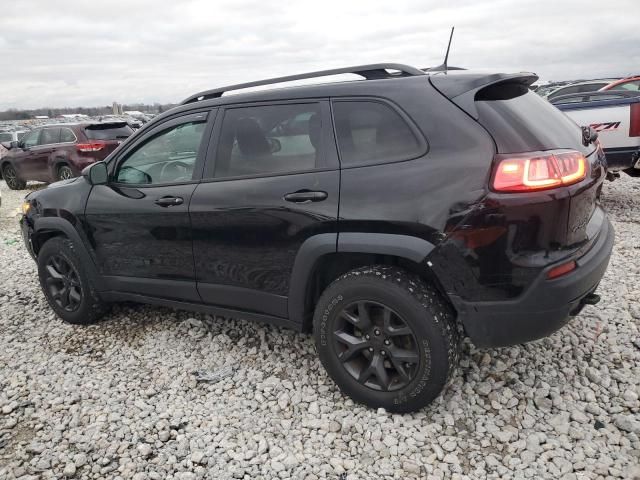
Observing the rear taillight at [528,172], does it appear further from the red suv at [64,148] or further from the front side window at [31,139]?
the front side window at [31,139]

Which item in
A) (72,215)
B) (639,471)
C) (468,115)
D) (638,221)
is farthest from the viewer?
(638,221)

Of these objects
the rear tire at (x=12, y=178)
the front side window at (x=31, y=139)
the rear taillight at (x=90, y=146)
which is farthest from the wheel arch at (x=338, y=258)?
the rear tire at (x=12, y=178)

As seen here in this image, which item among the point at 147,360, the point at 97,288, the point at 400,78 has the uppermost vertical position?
the point at 400,78

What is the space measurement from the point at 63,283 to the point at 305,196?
2.51m

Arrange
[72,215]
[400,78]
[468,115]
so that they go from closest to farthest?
1. [468,115]
2. [400,78]
3. [72,215]

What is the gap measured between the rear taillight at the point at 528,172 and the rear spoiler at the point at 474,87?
288mm

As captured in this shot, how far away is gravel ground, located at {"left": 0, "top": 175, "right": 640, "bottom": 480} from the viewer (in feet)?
7.72

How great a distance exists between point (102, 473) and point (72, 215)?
2066mm

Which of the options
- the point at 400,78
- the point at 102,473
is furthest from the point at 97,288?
the point at 400,78

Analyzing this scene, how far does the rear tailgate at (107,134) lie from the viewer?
35.7 feet

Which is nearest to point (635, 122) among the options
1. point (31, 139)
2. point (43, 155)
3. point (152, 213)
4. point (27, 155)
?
point (152, 213)

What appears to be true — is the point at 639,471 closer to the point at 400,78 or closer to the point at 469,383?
the point at 469,383

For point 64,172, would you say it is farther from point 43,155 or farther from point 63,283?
point 63,283

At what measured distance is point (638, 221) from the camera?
591 cm
